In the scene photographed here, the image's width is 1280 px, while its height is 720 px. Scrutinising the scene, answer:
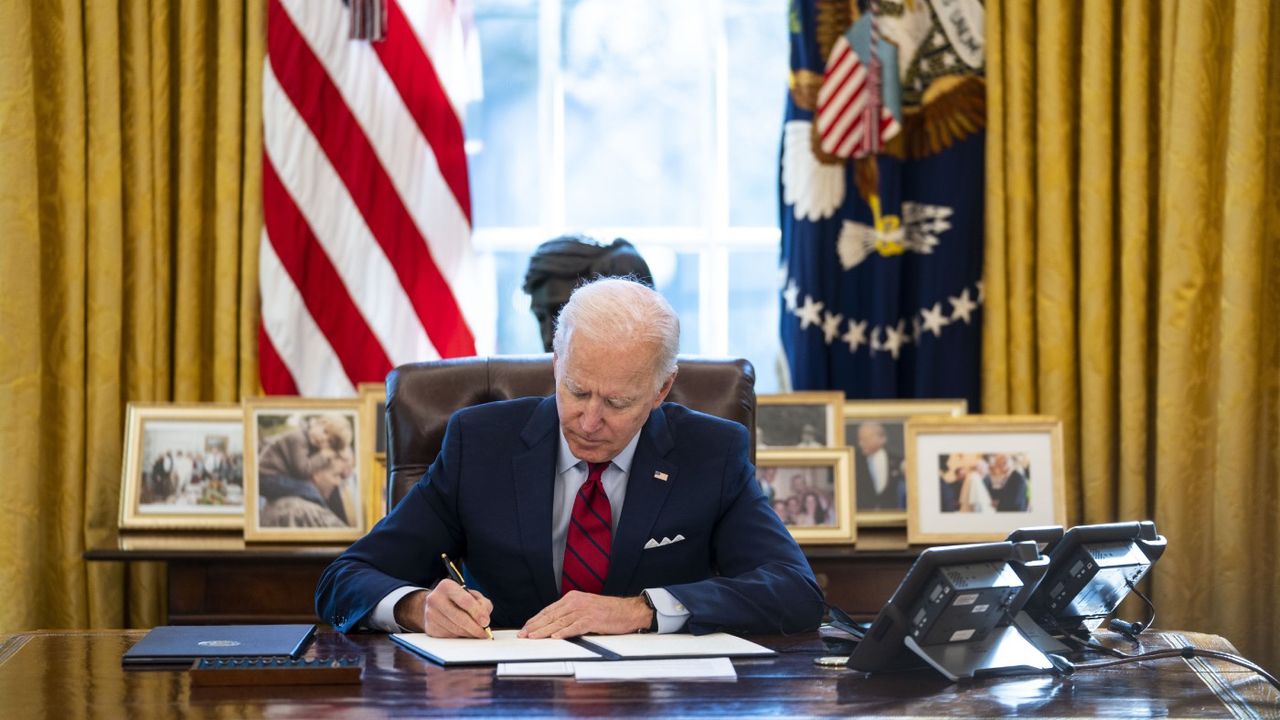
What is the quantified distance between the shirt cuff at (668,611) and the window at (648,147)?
207 centimetres

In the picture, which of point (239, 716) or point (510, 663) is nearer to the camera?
point (239, 716)

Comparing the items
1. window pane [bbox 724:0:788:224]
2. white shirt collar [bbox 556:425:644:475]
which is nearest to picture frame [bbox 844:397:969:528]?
window pane [bbox 724:0:788:224]

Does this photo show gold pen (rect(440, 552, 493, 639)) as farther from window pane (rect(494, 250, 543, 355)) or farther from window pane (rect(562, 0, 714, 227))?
window pane (rect(562, 0, 714, 227))

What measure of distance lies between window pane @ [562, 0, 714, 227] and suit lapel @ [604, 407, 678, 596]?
5.89 feet

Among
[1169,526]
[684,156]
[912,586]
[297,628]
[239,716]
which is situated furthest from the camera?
[684,156]

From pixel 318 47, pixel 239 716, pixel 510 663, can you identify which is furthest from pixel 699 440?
pixel 318 47

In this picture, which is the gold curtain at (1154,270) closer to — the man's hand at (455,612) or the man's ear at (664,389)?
the man's ear at (664,389)

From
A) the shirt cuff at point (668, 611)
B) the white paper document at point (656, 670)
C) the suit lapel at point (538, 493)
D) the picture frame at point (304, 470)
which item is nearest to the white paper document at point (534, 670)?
the white paper document at point (656, 670)

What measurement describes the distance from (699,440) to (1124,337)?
1.78 m

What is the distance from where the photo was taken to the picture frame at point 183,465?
3738 millimetres

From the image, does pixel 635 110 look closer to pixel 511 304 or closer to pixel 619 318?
pixel 511 304

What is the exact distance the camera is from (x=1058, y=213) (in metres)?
3.96

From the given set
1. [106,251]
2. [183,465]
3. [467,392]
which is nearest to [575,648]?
[467,392]

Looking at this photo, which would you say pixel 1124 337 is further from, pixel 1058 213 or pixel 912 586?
pixel 912 586
